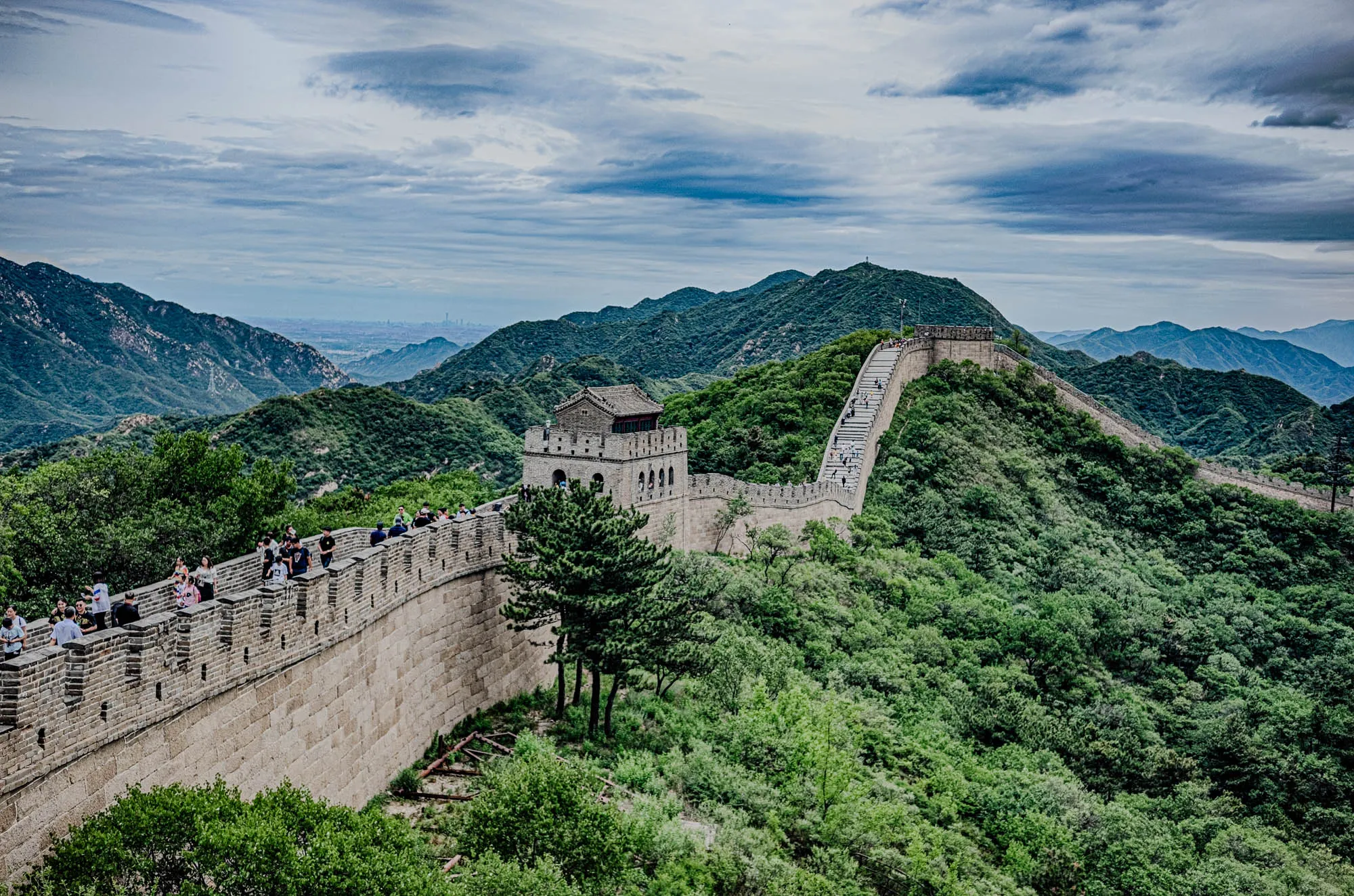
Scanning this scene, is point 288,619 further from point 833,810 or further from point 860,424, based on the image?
point 860,424

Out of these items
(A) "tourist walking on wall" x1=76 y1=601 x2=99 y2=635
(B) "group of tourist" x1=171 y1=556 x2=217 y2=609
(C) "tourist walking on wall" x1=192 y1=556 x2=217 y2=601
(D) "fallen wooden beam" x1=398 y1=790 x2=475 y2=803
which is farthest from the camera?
(D) "fallen wooden beam" x1=398 y1=790 x2=475 y2=803

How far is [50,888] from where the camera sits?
873cm

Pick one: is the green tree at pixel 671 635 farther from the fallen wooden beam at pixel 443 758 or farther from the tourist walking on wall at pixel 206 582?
the tourist walking on wall at pixel 206 582

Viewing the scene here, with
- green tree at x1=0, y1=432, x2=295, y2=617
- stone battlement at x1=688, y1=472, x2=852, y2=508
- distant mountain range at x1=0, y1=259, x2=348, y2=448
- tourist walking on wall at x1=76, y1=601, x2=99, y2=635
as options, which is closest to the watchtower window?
stone battlement at x1=688, y1=472, x2=852, y2=508

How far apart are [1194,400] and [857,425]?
290 feet

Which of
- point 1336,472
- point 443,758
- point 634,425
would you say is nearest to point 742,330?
point 1336,472

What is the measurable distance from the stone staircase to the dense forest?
1.75 m

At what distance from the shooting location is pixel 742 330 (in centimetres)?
14388

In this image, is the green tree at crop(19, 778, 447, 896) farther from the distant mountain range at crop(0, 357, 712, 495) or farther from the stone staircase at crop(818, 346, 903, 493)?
the distant mountain range at crop(0, 357, 712, 495)

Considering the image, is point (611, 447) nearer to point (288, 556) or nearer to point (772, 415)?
point (288, 556)

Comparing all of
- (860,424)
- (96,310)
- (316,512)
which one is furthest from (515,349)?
(316,512)

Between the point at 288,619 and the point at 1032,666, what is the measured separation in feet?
85.6

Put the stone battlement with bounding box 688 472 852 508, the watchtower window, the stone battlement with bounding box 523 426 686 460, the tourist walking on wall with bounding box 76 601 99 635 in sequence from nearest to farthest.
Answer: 1. the tourist walking on wall with bounding box 76 601 99 635
2. the stone battlement with bounding box 523 426 686 460
3. the watchtower window
4. the stone battlement with bounding box 688 472 852 508

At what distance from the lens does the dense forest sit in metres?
16.0
